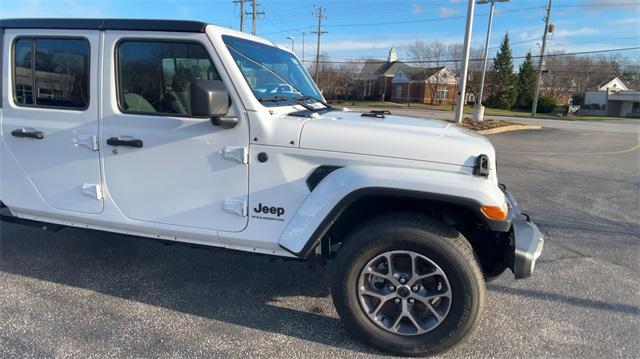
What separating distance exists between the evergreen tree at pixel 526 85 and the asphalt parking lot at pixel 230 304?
5914cm

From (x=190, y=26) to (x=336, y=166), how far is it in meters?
1.35

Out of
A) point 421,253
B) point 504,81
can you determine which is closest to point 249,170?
point 421,253

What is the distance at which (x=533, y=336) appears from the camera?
118 inches

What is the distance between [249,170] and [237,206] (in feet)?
0.86

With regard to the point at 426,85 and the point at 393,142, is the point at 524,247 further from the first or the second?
the point at 426,85

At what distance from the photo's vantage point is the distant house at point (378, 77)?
238 feet

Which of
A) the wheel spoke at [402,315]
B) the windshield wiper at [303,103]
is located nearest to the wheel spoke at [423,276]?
the wheel spoke at [402,315]

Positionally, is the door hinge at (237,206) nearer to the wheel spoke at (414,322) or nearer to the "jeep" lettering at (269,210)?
the "jeep" lettering at (269,210)

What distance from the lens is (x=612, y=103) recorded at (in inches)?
2442

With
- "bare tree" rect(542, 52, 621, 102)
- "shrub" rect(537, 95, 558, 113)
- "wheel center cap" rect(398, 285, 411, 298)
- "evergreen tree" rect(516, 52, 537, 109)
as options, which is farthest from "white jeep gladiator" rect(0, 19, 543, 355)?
"bare tree" rect(542, 52, 621, 102)

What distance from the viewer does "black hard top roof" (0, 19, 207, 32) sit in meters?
2.95

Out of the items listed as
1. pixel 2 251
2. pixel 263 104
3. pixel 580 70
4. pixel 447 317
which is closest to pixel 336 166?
pixel 263 104

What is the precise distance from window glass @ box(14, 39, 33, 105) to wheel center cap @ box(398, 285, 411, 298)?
119 inches

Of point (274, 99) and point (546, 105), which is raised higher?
point (274, 99)
